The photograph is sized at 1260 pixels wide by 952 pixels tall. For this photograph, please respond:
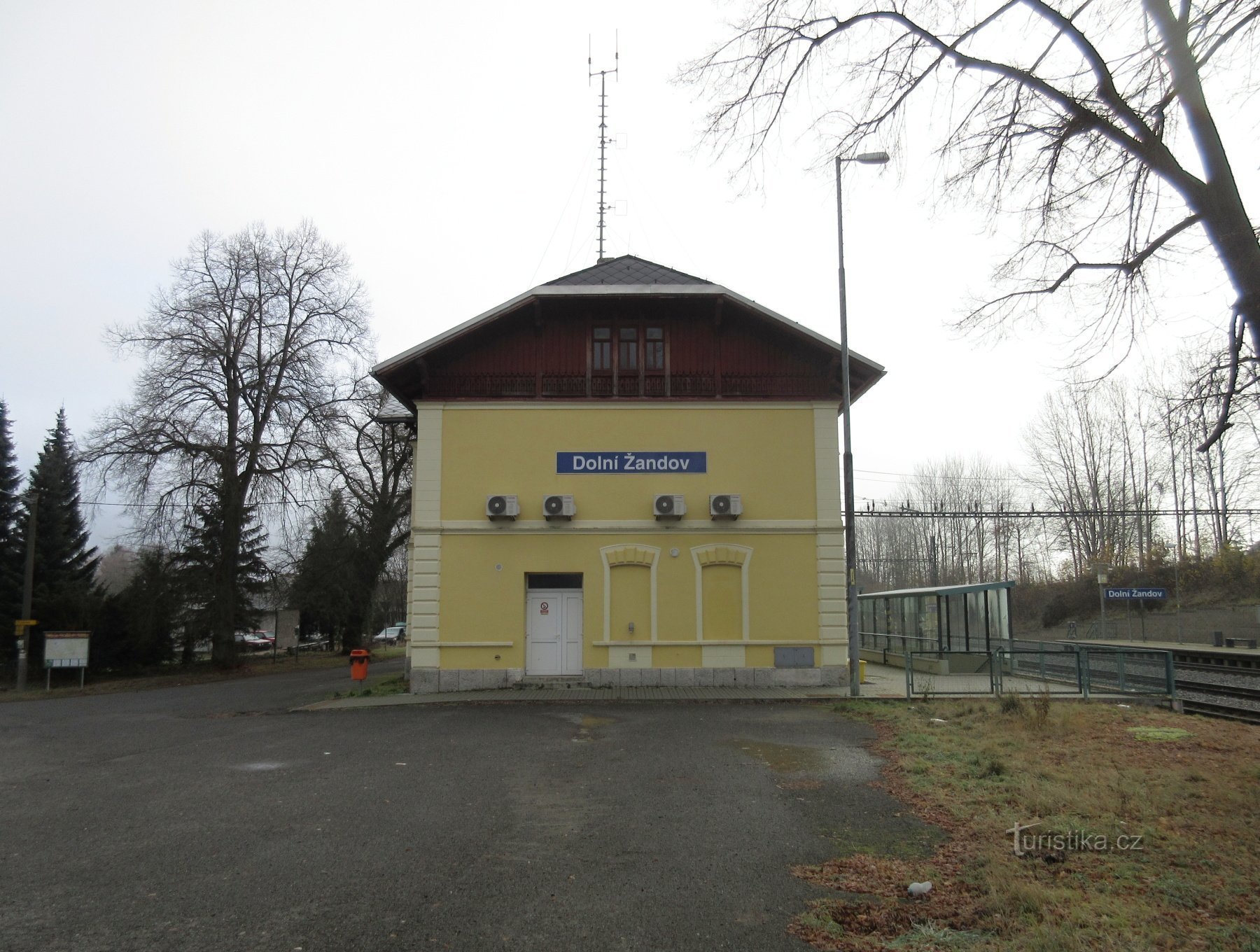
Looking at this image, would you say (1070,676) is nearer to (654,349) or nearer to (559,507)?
(559,507)

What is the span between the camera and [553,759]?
A: 10898 millimetres

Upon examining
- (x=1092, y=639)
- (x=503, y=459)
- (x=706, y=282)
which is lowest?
(x=1092, y=639)

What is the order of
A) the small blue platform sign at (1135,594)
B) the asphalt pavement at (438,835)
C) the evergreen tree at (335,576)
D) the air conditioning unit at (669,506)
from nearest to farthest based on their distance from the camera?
the asphalt pavement at (438,835)
the air conditioning unit at (669,506)
the small blue platform sign at (1135,594)
the evergreen tree at (335,576)

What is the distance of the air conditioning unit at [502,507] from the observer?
750 inches

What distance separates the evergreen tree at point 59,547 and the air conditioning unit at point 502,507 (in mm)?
22779

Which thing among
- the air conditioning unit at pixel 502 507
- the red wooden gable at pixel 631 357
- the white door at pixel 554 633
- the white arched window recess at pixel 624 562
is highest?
the red wooden gable at pixel 631 357

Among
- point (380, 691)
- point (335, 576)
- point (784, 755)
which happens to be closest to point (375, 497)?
point (335, 576)

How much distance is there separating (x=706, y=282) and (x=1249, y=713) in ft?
43.0

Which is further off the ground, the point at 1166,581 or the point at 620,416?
the point at 620,416

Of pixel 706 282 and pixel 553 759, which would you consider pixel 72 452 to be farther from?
pixel 553 759

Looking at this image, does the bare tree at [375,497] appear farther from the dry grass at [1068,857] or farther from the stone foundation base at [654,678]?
the dry grass at [1068,857]

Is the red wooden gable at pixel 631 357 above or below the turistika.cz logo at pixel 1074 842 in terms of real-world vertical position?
above

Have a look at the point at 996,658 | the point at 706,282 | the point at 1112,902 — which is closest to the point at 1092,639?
the point at 996,658

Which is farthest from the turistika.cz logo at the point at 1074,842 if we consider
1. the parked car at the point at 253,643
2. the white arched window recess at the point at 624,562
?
the parked car at the point at 253,643
